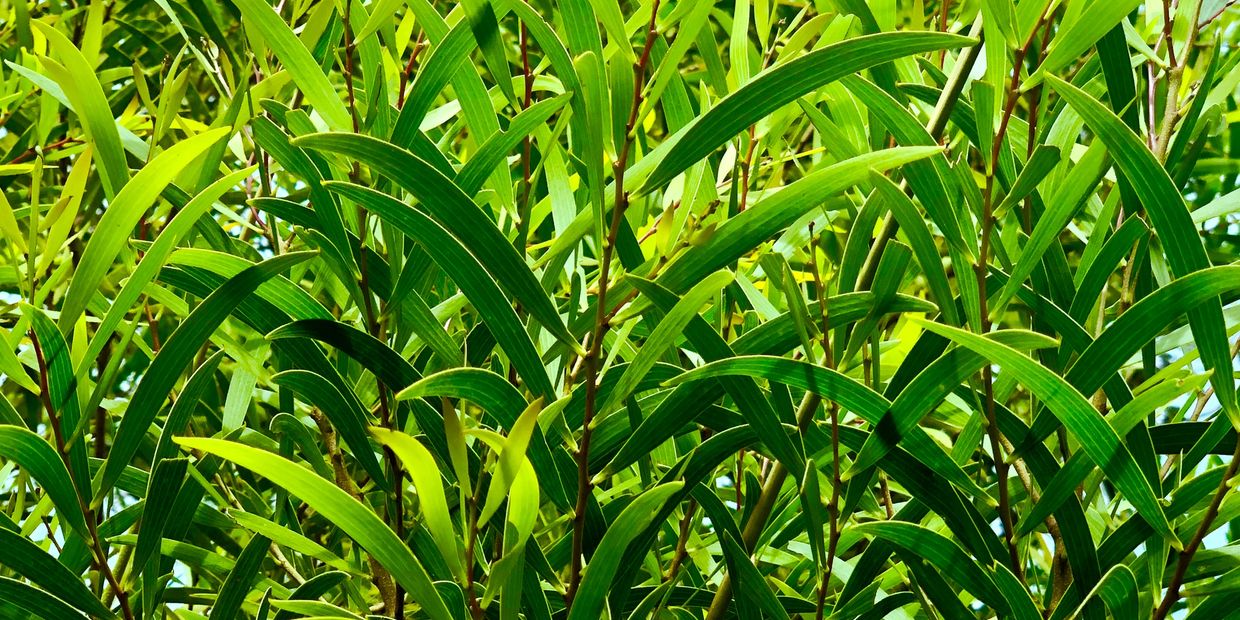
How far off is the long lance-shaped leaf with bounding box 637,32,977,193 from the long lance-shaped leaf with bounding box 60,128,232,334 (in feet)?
0.67

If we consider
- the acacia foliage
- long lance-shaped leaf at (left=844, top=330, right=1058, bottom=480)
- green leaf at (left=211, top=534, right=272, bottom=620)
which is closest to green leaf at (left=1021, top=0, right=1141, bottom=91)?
the acacia foliage

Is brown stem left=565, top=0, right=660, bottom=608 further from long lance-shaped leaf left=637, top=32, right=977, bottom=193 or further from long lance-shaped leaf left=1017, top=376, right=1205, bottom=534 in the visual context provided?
long lance-shaped leaf left=1017, top=376, right=1205, bottom=534

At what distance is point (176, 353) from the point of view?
49 centimetres

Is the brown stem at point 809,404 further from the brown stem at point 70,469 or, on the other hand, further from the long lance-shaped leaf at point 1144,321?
the brown stem at point 70,469

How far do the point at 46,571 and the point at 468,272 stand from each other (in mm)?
243

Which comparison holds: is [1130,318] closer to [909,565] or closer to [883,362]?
[909,565]

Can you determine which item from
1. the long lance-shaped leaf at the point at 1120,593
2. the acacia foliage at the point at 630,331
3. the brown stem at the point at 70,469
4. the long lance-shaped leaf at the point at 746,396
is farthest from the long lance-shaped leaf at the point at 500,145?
the long lance-shaped leaf at the point at 1120,593

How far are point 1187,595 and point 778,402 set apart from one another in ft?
0.68

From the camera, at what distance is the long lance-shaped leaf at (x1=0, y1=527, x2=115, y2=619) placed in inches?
19.7

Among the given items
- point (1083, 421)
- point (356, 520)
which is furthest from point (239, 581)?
point (1083, 421)

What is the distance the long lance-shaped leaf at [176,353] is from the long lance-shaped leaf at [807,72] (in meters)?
0.18

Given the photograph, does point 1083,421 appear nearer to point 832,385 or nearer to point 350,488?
point 832,385

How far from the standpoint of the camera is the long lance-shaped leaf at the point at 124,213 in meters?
0.46

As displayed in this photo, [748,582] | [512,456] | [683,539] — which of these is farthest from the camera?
[683,539]
